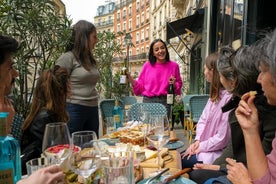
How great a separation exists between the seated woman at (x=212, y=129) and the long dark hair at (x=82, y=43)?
126 centimetres

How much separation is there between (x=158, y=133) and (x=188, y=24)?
771 cm

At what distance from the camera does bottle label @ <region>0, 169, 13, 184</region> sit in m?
0.91

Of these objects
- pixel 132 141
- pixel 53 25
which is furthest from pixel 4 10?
pixel 132 141

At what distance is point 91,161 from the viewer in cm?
111

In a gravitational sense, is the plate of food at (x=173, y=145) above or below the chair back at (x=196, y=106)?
above

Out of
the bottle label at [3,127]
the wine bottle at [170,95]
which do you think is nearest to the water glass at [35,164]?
the bottle label at [3,127]

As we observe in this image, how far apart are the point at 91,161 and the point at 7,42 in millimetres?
1008

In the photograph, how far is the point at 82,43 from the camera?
282cm

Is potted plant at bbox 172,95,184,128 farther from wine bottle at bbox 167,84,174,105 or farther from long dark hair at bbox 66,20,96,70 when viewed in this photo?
long dark hair at bbox 66,20,96,70

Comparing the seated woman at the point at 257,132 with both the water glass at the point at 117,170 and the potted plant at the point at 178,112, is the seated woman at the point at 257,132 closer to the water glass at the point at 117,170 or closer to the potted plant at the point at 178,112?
the water glass at the point at 117,170

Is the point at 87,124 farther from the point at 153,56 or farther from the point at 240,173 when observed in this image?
the point at 240,173

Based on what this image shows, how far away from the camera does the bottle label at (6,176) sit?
35.7 inches

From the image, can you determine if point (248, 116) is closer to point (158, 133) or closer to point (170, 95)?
point (158, 133)

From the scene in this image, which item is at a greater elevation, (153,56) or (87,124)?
(153,56)
